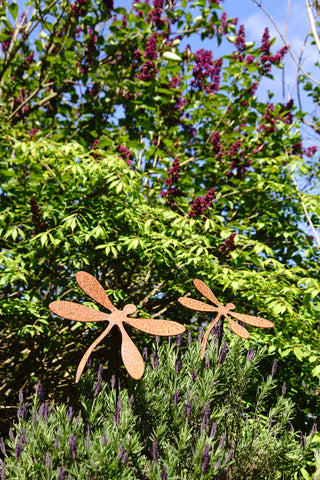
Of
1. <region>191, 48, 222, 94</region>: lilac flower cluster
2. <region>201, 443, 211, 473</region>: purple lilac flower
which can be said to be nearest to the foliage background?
<region>191, 48, 222, 94</region>: lilac flower cluster

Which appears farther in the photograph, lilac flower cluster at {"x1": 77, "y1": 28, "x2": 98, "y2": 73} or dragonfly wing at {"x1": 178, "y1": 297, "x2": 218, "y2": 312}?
lilac flower cluster at {"x1": 77, "y1": 28, "x2": 98, "y2": 73}

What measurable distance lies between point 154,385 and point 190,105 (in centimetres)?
328

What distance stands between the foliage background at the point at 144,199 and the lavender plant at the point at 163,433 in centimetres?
88

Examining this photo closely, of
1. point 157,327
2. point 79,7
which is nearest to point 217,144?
point 79,7

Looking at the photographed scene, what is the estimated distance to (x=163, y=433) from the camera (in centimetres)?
182

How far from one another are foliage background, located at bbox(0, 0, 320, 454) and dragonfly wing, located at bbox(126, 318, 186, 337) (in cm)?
134

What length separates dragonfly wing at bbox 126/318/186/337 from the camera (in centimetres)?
154

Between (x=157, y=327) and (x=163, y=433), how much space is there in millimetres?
604

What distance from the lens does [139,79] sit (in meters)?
4.34

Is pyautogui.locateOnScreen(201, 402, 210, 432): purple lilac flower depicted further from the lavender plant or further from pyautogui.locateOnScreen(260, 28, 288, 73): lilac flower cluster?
pyautogui.locateOnScreen(260, 28, 288, 73): lilac flower cluster

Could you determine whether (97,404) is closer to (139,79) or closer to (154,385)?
(154,385)

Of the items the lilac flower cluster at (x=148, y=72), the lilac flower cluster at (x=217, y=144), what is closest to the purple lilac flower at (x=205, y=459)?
the lilac flower cluster at (x=217, y=144)

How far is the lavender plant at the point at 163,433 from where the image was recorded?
1.50 meters

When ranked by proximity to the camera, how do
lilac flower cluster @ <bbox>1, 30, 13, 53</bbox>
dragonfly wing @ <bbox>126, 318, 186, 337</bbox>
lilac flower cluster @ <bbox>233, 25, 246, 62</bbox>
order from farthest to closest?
lilac flower cluster @ <bbox>1, 30, 13, 53</bbox> → lilac flower cluster @ <bbox>233, 25, 246, 62</bbox> → dragonfly wing @ <bbox>126, 318, 186, 337</bbox>
